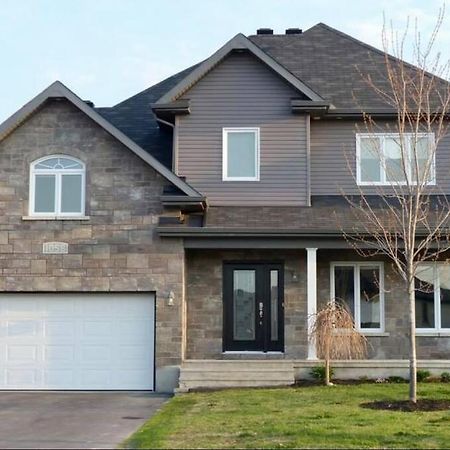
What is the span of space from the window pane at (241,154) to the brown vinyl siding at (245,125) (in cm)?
23

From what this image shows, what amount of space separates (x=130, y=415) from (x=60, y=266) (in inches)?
196

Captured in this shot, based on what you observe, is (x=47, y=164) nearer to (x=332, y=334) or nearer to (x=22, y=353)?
(x=22, y=353)

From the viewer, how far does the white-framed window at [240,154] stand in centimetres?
1917

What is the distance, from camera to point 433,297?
1886 cm

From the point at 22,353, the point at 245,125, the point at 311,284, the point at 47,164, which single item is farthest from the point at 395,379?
the point at 47,164

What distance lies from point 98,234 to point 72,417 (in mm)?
5098

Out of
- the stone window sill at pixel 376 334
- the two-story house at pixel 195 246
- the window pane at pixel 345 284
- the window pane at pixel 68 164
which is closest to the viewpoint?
the two-story house at pixel 195 246

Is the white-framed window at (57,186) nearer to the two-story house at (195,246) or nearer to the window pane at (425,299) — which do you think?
the two-story house at (195,246)

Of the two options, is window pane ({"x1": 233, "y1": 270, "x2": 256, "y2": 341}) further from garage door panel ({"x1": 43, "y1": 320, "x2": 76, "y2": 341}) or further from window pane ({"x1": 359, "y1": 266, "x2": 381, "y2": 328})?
garage door panel ({"x1": 43, "y1": 320, "x2": 76, "y2": 341})

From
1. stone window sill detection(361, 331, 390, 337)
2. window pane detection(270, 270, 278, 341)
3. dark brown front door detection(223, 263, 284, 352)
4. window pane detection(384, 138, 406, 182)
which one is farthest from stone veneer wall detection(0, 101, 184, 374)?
window pane detection(384, 138, 406, 182)

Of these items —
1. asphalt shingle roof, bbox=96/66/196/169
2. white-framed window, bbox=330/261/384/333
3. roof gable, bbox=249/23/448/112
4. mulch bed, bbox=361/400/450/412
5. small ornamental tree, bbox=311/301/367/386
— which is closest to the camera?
mulch bed, bbox=361/400/450/412

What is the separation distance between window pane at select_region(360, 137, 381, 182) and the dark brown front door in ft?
10.3

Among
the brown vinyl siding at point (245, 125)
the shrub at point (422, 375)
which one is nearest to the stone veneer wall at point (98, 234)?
the brown vinyl siding at point (245, 125)

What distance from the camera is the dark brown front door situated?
60.5ft
